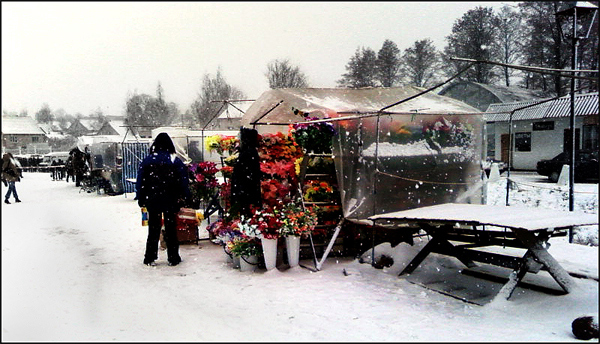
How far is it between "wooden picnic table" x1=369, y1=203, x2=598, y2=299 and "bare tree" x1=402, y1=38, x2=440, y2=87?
28671mm

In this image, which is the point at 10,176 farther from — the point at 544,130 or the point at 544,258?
the point at 544,130

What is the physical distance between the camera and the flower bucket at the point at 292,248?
630 centimetres

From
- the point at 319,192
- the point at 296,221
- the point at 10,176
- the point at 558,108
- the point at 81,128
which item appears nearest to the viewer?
the point at 296,221

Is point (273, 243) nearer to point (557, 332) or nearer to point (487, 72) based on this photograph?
point (557, 332)

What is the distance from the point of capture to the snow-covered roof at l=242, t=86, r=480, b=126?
299 inches

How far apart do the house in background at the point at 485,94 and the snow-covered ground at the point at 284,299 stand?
20.6 m

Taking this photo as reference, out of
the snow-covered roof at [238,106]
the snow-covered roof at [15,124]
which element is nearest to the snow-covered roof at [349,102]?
the snow-covered roof at [238,106]

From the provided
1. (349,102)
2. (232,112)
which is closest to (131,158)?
(349,102)

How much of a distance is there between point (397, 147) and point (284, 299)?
11.1 feet

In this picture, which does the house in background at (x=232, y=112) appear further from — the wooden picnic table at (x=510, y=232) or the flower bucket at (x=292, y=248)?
the wooden picnic table at (x=510, y=232)

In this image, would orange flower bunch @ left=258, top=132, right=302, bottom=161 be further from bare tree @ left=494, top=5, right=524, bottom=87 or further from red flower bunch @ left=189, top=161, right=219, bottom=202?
bare tree @ left=494, top=5, right=524, bottom=87

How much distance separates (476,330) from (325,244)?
2939mm

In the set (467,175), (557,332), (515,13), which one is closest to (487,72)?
(515,13)

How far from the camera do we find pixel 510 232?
541cm
